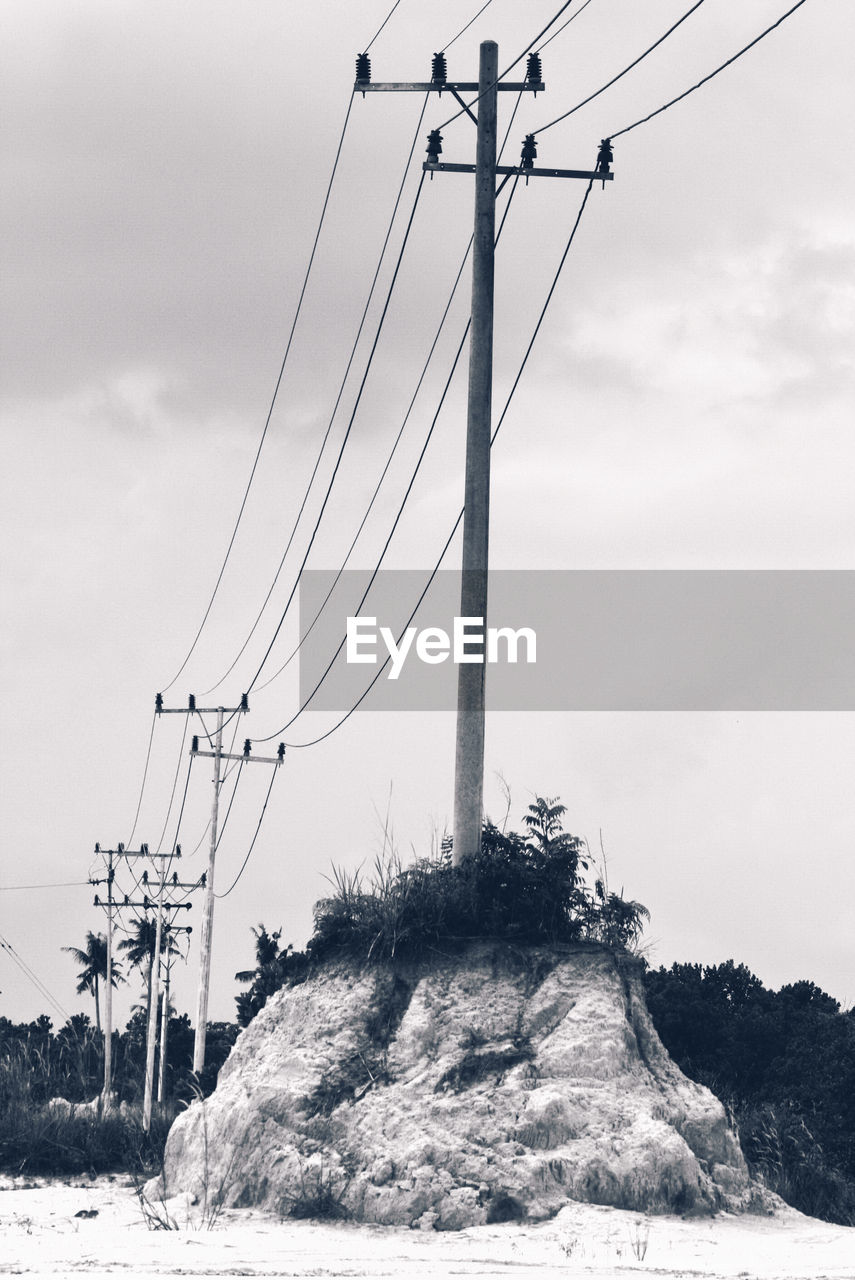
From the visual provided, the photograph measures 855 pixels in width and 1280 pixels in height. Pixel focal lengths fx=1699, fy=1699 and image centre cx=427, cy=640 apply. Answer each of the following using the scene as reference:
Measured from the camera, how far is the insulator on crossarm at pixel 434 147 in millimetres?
21531

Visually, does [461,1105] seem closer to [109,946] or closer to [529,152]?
[529,152]

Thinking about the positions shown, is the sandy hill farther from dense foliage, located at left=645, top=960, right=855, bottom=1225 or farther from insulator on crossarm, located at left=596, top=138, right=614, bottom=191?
insulator on crossarm, located at left=596, top=138, right=614, bottom=191

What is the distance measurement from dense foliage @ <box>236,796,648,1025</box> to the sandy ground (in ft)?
11.0

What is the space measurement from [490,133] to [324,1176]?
42.3 ft

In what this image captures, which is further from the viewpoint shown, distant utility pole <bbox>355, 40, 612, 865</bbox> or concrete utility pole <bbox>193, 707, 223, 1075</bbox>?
concrete utility pole <bbox>193, 707, 223, 1075</bbox>

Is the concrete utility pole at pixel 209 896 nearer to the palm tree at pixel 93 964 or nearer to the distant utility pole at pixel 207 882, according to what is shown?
the distant utility pole at pixel 207 882

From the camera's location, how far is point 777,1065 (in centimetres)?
3481

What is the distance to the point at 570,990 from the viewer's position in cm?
1811

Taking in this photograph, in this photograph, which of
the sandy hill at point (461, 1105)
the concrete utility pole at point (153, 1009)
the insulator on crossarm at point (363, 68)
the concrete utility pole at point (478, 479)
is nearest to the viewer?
the sandy hill at point (461, 1105)

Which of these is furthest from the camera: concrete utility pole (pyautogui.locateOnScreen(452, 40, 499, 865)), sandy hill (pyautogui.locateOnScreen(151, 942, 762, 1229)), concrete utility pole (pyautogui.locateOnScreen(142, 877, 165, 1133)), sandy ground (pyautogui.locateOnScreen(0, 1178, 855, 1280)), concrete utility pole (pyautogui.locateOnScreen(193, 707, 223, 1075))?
concrete utility pole (pyautogui.locateOnScreen(142, 877, 165, 1133))

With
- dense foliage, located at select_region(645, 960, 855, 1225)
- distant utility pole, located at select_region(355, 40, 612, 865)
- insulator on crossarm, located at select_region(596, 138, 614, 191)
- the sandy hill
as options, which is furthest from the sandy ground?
insulator on crossarm, located at select_region(596, 138, 614, 191)

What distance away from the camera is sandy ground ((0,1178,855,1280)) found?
13.4 m

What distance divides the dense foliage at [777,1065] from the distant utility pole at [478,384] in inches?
208

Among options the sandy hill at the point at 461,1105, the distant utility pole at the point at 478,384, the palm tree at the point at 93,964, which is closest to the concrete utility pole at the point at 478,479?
the distant utility pole at the point at 478,384
